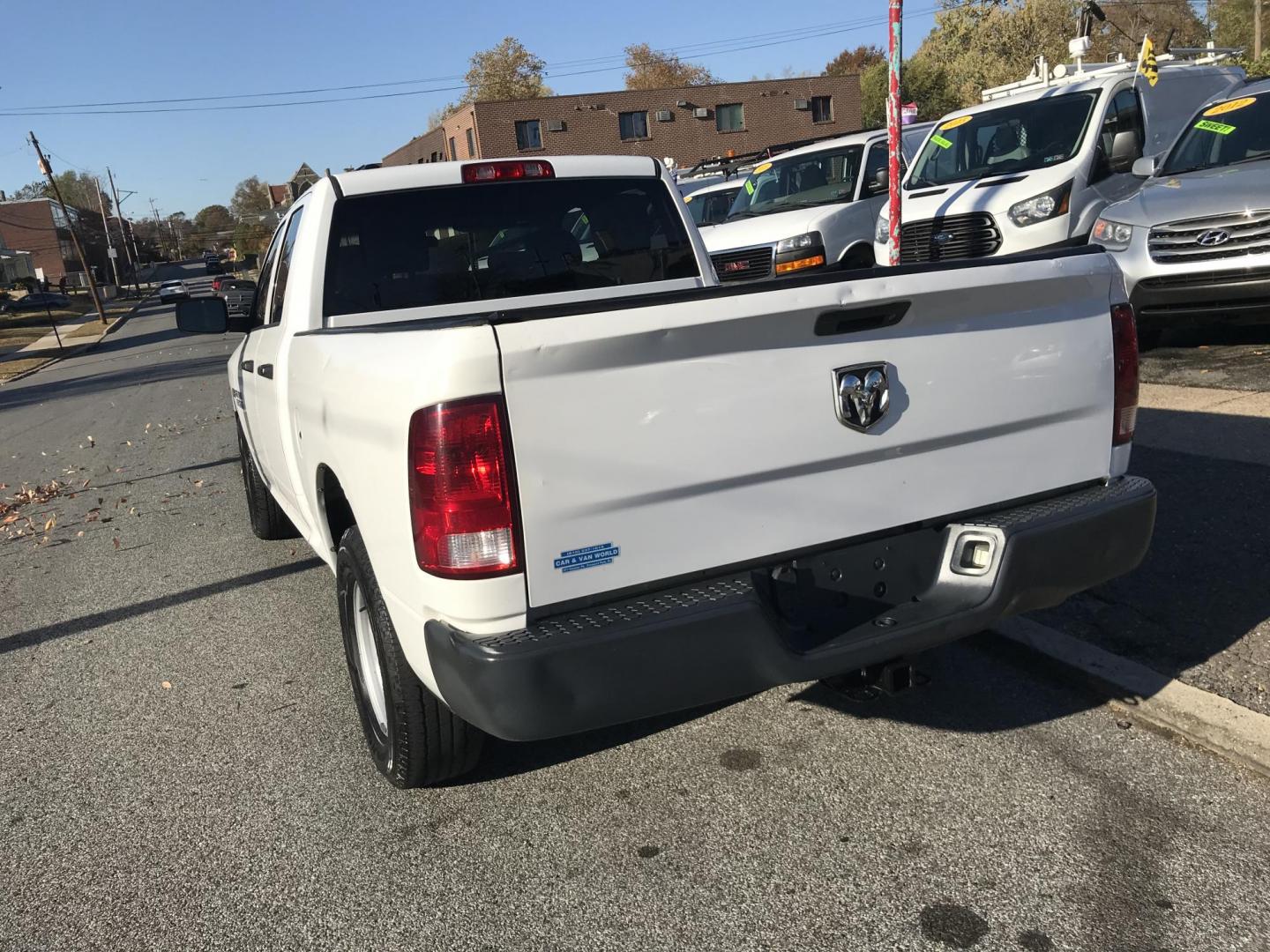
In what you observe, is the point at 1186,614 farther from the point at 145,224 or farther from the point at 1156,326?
the point at 145,224

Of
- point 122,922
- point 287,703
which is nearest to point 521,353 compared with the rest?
point 122,922

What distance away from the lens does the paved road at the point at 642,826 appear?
9.00ft

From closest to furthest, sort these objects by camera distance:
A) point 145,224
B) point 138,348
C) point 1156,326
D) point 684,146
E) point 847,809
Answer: point 847,809 → point 1156,326 → point 138,348 → point 684,146 → point 145,224

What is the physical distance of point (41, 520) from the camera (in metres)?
8.48

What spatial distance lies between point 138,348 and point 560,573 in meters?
31.2

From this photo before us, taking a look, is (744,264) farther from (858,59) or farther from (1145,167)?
(858,59)

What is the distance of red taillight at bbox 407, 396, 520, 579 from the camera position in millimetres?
2525

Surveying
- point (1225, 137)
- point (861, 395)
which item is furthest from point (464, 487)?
point (1225, 137)

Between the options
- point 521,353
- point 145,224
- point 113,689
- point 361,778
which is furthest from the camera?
point 145,224

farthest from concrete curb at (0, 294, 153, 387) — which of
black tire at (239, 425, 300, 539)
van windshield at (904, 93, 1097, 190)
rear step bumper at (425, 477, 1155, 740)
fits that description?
rear step bumper at (425, 477, 1155, 740)

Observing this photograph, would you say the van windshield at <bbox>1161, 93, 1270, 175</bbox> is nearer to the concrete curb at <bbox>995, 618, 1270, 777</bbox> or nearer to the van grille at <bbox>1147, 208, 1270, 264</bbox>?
the van grille at <bbox>1147, 208, 1270, 264</bbox>

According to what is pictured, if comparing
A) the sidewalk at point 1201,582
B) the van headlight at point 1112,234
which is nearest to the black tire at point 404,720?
the sidewalk at point 1201,582

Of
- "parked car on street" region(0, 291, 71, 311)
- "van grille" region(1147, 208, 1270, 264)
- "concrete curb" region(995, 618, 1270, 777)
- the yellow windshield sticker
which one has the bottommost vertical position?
"parked car on street" region(0, 291, 71, 311)

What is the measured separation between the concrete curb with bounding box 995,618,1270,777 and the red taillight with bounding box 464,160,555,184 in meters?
2.75
